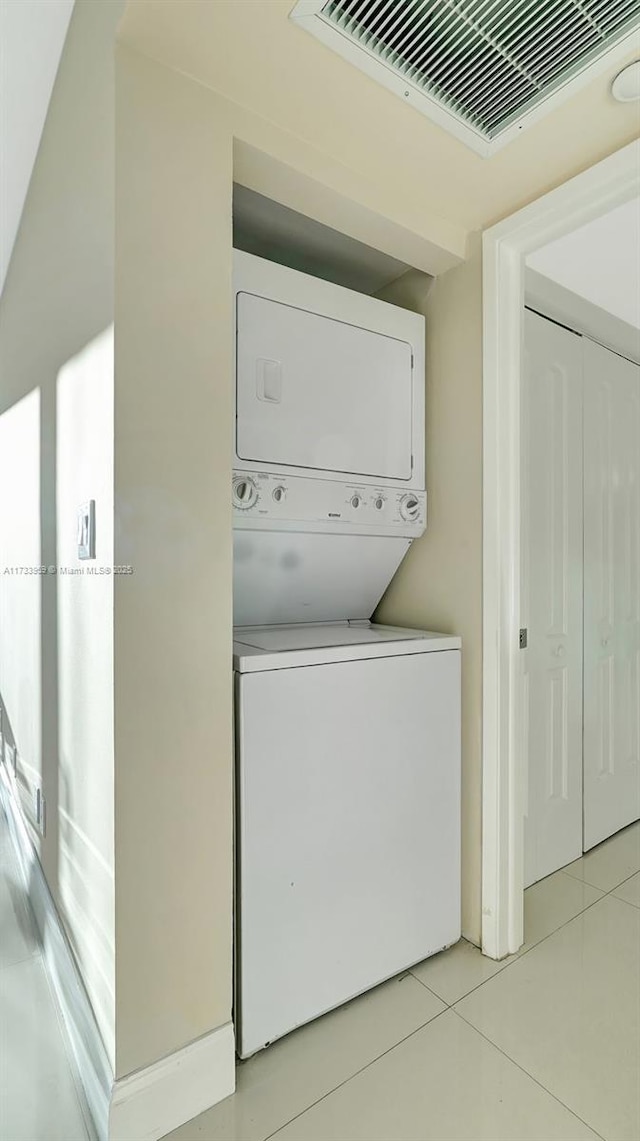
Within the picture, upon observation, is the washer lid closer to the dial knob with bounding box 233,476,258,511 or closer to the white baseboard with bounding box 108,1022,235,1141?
the dial knob with bounding box 233,476,258,511

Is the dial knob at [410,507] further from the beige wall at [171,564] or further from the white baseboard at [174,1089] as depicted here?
the white baseboard at [174,1089]

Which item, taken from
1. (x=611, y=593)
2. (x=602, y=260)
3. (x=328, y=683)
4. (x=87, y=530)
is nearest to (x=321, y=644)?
(x=328, y=683)

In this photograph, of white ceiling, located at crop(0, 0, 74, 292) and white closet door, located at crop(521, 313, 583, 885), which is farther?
white closet door, located at crop(521, 313, 583, 885)

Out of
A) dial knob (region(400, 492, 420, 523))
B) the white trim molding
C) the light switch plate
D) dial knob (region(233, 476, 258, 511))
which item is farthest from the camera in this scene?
the white trim molding

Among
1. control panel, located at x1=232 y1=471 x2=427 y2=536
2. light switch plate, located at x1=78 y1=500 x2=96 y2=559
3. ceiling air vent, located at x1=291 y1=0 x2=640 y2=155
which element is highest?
ceiling air vent, located at x1=291 y1=0 x2=640 y2=155

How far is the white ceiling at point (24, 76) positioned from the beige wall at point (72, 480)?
0.21 ft

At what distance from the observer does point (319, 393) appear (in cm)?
164

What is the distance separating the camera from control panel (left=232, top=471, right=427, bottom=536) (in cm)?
151

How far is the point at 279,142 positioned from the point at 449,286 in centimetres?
74

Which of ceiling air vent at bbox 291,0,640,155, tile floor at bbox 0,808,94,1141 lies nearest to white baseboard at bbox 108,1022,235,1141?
tile floor at bbox 0,808,94,1141

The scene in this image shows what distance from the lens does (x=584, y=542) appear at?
2.40 metres

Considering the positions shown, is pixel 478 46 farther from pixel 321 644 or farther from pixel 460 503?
pixel 321 644

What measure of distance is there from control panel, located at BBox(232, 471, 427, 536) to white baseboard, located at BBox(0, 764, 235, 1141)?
1212 millimetres

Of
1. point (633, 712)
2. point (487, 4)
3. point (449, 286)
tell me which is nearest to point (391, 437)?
point (449, 286)
